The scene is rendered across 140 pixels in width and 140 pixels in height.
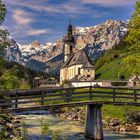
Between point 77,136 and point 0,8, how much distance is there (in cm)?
2169

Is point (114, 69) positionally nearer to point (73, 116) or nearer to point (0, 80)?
point (73, 116)

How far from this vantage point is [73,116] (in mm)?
55125

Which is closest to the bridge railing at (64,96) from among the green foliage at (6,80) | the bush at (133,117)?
the bush at (133,117)

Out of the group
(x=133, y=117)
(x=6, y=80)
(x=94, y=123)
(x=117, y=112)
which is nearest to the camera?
(x=6, y=80)

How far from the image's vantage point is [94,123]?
34844 millimetres

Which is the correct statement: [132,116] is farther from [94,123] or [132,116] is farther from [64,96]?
[64,96]

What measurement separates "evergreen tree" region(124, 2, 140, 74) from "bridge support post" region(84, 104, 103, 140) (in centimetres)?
1065

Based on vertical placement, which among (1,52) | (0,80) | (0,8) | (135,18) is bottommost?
(0,80)

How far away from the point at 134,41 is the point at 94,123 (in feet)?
49.6

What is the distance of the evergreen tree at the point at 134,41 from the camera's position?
146 ft

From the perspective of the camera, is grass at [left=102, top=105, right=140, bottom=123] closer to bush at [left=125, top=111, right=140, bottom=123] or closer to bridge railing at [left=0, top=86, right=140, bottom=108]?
bush at [left=125, top=111, right=140, bottom=123]

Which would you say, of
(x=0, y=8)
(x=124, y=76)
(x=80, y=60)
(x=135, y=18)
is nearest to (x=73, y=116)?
(x=135, y=18)

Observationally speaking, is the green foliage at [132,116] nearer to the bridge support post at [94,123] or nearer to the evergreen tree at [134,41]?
the evergreen tree at [134,41]

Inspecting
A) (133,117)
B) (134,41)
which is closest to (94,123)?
(133,117)
